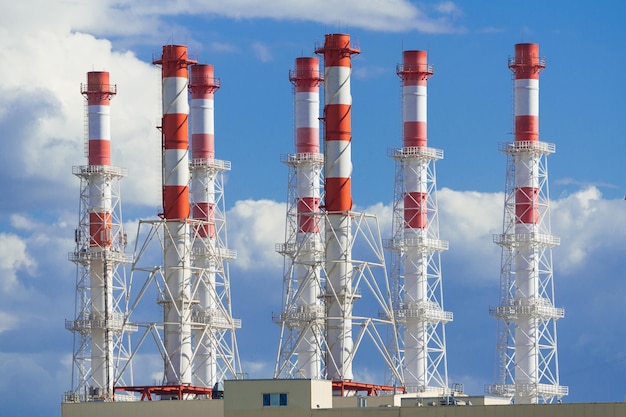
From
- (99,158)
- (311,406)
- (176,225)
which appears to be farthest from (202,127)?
(311,406)

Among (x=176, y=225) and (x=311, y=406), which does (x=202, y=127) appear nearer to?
(x=176, y=225)

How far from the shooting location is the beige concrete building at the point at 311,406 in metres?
65.8

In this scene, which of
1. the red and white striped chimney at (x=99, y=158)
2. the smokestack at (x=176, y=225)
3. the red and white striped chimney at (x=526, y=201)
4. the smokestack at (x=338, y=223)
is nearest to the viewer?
the smokestack at (x=338, y=223)

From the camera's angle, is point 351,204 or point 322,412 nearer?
point 322,412

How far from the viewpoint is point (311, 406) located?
6975 centimetres

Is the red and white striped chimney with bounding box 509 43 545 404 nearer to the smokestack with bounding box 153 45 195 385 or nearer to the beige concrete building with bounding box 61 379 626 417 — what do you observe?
the smokestack with bounding box 153 45 195 385

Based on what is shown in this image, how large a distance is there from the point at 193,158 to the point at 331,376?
18.1 meters

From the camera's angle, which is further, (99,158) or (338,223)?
(99,158)

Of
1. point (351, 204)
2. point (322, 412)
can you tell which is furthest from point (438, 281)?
point (322, 412)

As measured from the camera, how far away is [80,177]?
99.0m

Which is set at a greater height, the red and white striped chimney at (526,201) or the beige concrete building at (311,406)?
the red and white striped chimney at (526,201)

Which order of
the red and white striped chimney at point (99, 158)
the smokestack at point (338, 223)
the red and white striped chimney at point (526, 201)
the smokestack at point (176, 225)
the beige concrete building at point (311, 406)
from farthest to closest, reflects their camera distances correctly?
1. the red and white striped chimney at point (99, 158)
2. the red and white striped chimney at point (526, 201)
3. the smokestack at point (176, 225)
4. the smokestack at point (338, 223)
5. the beige concrete building at point (311, 406)

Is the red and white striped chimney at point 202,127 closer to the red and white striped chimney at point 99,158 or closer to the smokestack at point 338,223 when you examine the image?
the red and white striped chimney at point 99,158

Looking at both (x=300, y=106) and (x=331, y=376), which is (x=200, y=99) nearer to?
(x=300, y=106)
